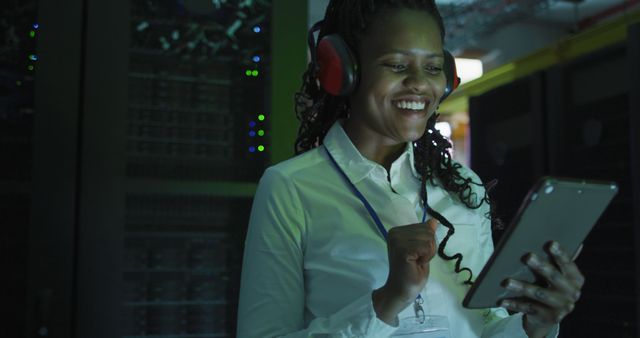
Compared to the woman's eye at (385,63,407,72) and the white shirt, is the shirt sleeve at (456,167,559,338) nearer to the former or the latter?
the white shirt

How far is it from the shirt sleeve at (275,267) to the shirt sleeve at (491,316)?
25 centimetres

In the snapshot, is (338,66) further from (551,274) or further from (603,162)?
(603,162)

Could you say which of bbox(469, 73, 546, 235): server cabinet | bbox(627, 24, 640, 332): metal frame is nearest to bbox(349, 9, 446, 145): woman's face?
bbox(627, 24, 640, 332): metal frame

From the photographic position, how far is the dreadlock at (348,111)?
1027 mm

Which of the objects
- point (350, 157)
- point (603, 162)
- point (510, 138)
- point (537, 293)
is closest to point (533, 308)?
point (537, 293)

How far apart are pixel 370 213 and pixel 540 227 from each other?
0.27 metres

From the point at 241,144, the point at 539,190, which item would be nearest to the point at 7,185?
the point at 241,144

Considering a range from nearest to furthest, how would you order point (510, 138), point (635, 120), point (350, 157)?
point (350, 157) → point (635, 120) → point (510, 138)

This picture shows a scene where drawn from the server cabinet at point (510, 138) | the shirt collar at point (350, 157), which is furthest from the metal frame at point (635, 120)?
the shirt collar at point (350, 157)

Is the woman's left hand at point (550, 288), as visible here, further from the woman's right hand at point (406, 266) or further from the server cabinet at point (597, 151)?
the server cabinet at point (597, 151)

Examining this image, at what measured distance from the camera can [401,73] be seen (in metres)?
0.98

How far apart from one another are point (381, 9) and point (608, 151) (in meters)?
1.07

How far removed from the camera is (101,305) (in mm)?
1357

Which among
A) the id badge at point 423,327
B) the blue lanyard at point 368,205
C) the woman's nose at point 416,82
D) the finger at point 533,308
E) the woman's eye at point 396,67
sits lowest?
the id badge at point 423,327
